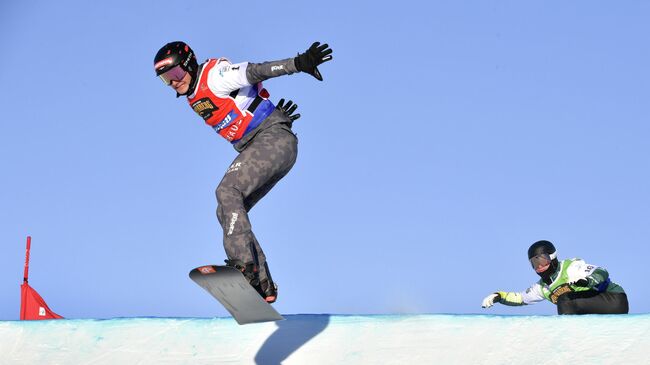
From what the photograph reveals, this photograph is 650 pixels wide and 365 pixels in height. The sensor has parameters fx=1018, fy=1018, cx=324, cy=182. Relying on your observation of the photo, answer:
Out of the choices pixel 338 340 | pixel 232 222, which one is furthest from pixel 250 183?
pixel 338 340

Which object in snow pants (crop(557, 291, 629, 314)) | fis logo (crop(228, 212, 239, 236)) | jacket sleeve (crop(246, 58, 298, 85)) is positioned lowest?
snow pants (crop(557, 291, 629, 314))

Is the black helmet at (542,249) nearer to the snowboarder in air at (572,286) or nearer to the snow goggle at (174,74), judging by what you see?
the snowboarder in air at (572,286)

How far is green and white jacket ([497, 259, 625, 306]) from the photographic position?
33.4 feet

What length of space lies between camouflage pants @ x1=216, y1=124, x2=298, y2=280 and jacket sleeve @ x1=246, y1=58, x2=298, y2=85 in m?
0.53

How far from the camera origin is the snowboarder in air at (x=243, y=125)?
320 inches

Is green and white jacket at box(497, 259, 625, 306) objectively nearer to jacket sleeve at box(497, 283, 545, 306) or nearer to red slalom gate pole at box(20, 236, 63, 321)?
jacket sleeve at box(497, 283, 545, 306)

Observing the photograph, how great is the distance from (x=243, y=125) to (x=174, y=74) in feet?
2.34

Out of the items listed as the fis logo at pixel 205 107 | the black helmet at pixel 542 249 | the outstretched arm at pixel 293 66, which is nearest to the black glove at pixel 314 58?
the outstretched arm at pixel 293 66

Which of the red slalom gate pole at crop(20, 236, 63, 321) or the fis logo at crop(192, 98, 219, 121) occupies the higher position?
the fis logo at crop(192, 98, 219, 121)

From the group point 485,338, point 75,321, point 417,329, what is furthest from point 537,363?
point 75,321

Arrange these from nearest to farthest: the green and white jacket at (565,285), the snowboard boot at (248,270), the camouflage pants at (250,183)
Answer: the snowboard boot at (248,270)
the camouflage pants at (250,183)
the green and white jacket at (565,285)

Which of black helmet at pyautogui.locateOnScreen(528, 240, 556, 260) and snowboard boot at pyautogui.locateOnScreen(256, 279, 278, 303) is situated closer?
snowboard boot at pyautogui.locateOnScreen(256, 279, 278, 303)

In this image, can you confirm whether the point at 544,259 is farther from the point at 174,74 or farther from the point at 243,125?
→ the point at 174,74

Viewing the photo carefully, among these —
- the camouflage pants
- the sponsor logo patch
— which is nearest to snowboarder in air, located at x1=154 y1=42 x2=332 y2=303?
the camouflage pants
